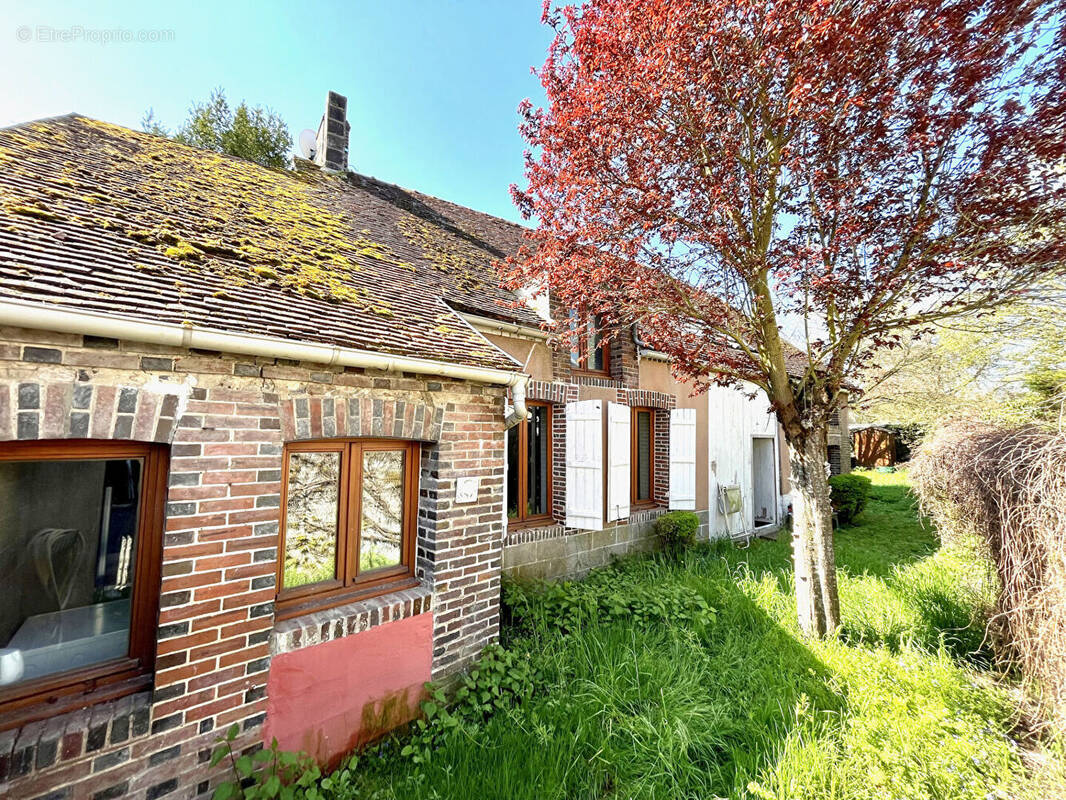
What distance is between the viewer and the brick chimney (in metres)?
8.44

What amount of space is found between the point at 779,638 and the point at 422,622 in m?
3.78

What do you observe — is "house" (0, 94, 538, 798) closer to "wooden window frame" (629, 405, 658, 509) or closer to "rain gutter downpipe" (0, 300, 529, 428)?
"rain gutter downpipe" (0, 300, 529, 428)

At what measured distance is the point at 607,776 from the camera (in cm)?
306

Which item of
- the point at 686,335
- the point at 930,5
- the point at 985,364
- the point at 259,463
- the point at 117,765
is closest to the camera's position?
the point at 117,765

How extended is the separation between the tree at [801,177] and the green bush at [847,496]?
27.0 ft

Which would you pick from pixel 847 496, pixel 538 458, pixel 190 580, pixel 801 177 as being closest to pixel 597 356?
pixel 538 458

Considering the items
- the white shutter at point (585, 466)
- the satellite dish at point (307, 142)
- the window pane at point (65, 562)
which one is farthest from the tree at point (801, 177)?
the satellite dish at point (307, 142)

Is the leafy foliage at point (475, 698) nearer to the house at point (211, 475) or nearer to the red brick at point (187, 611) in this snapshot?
the house at point (211, 475)

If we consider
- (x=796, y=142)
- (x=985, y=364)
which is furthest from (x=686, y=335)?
(x=985, y=364)

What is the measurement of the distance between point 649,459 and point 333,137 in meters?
Result: 8.94

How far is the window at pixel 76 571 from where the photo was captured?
2.30 m

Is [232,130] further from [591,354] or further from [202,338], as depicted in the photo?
[202,338]

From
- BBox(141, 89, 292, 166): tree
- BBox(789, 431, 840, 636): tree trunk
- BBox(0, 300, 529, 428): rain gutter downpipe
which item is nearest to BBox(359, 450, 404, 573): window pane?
BBox(0, 300, 529, 428): rain gutter downpipe

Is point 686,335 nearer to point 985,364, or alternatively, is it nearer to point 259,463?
point 259,463
